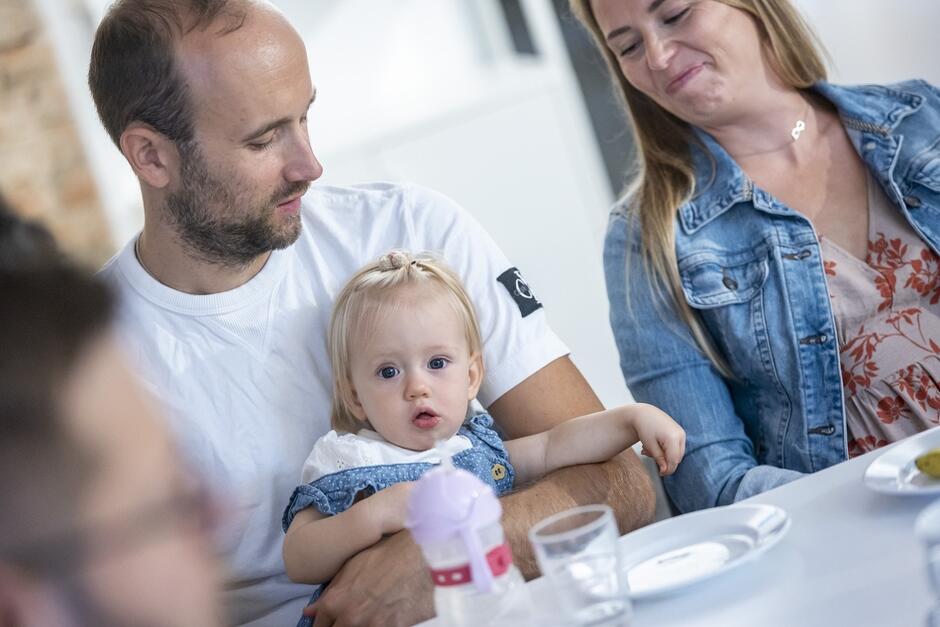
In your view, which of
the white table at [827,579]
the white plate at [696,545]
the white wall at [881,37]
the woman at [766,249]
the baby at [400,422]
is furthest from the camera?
the white wall at [881,37]

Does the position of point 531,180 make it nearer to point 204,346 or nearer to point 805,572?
point 204,346

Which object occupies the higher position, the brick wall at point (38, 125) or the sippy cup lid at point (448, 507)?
the brick wall at point (38, 125)

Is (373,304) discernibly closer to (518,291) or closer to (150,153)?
(518,291)

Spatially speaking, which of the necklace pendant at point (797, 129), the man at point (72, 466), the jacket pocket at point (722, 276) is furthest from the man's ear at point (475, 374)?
the man at point (72, 466)

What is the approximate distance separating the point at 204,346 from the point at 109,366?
4.40ft

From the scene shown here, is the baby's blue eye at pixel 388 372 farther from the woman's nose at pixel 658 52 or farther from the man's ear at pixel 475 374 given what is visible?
the woman's nose at pixel 658 52

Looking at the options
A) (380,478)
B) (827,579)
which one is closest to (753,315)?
(380,478)

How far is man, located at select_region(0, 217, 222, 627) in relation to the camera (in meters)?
0.31

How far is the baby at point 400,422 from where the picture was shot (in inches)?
55.4

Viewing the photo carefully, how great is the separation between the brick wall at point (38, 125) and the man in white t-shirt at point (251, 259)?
1743 millimetres

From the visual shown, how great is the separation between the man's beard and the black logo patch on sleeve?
34 centimetres

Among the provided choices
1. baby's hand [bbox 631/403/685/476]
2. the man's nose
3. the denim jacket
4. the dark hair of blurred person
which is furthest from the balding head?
the dark hair of blurred person

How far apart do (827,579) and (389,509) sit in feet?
2.11

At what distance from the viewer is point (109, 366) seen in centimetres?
33
